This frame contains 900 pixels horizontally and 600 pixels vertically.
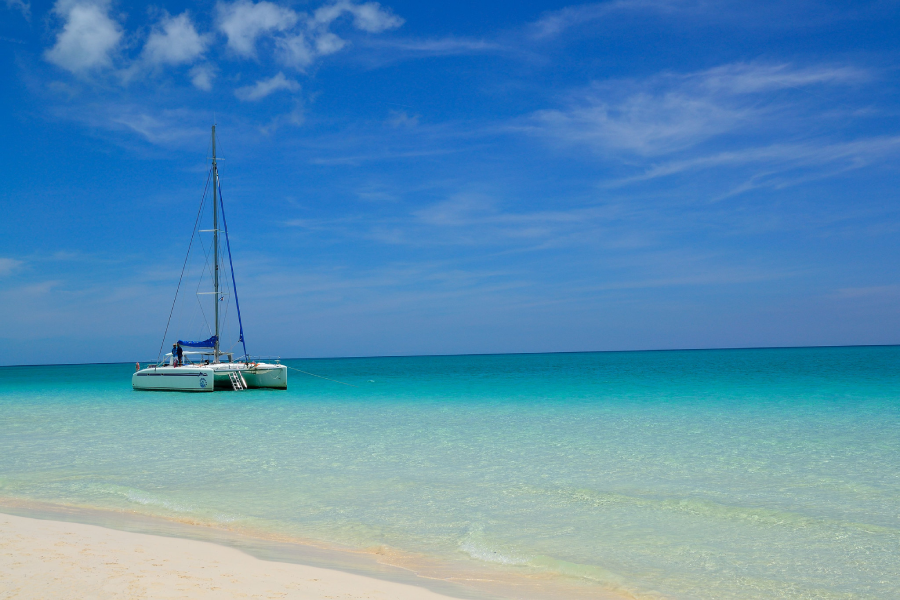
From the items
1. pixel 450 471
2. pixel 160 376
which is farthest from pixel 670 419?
pixel 160 376

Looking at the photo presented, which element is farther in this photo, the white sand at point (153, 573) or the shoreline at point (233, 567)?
the shoreline at point (233, 567)

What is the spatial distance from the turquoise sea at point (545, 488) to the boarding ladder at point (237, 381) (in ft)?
38.3

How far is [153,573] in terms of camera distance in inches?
200

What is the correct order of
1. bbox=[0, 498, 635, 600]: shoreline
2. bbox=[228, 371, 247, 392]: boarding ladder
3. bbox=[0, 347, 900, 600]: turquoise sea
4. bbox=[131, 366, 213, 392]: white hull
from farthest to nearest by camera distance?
bbox=[228, 371, 247, 392]: boarding ladder
bbox=[131, 366, 213, 392]: white hull
bbox=[0, 347, 900, 600]: turquoise sea
bbox=[0, 498, 635, 600]: shoreline

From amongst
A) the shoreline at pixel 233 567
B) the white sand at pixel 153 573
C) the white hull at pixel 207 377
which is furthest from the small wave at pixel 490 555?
the white hull at pixel 207 377

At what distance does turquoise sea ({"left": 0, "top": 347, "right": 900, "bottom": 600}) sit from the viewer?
6086 millimetres

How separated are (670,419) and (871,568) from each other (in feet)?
42.1

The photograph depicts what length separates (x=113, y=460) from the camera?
484 inches

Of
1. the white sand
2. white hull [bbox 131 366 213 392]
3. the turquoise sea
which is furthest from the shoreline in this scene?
white hull [bbox 131 366 213 392]

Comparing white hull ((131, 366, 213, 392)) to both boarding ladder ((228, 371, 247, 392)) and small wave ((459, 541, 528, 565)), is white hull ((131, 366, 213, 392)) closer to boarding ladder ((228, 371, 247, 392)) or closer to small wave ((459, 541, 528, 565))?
boarding ladder ((228, 371, 247, 392))

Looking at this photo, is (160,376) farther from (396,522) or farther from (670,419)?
(396,522)

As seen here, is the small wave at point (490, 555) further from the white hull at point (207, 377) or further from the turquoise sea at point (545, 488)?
the white hull at point (207, 377)

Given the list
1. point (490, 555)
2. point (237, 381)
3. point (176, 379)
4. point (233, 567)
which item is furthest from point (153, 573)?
point (176, 379)

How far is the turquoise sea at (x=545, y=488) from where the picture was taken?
6.09m
